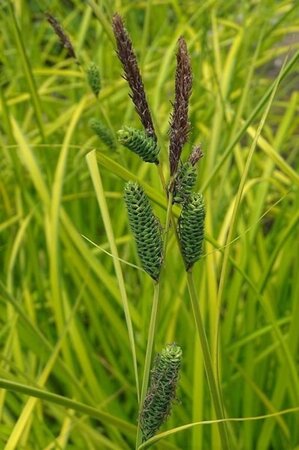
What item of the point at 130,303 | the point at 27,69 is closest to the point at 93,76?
the point at 27,69

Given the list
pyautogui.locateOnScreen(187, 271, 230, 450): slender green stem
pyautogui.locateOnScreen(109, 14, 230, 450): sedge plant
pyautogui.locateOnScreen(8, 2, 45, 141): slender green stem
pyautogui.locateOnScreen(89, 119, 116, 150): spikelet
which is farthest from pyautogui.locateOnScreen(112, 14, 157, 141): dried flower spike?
pyautogui.locateOnScreen(8, 2, 45, 141): slender green stem

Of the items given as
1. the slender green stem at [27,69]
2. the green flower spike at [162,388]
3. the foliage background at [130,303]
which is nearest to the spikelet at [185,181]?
the green flower spike at [162,388]

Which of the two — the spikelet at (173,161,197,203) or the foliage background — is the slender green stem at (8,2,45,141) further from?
the spikelet at (173,161,197,203)

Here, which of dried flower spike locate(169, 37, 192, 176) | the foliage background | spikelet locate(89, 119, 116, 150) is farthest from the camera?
the foliage background

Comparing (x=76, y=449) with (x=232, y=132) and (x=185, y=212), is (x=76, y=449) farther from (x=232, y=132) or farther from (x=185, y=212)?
(x=185, y=212)

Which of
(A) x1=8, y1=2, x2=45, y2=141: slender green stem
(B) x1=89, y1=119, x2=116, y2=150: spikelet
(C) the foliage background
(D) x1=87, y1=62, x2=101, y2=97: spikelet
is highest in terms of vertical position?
(A) x1=8, y1=2, x2=45, y2=141: slender green stem

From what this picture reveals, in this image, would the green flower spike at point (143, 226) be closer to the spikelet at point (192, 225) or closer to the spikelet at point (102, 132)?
the spikelet at point (192, 225)

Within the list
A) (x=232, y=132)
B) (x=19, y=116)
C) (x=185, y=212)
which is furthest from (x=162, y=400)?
(x=19, y=116)

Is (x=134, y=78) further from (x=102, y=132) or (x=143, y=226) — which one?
(x=102, y=132)
